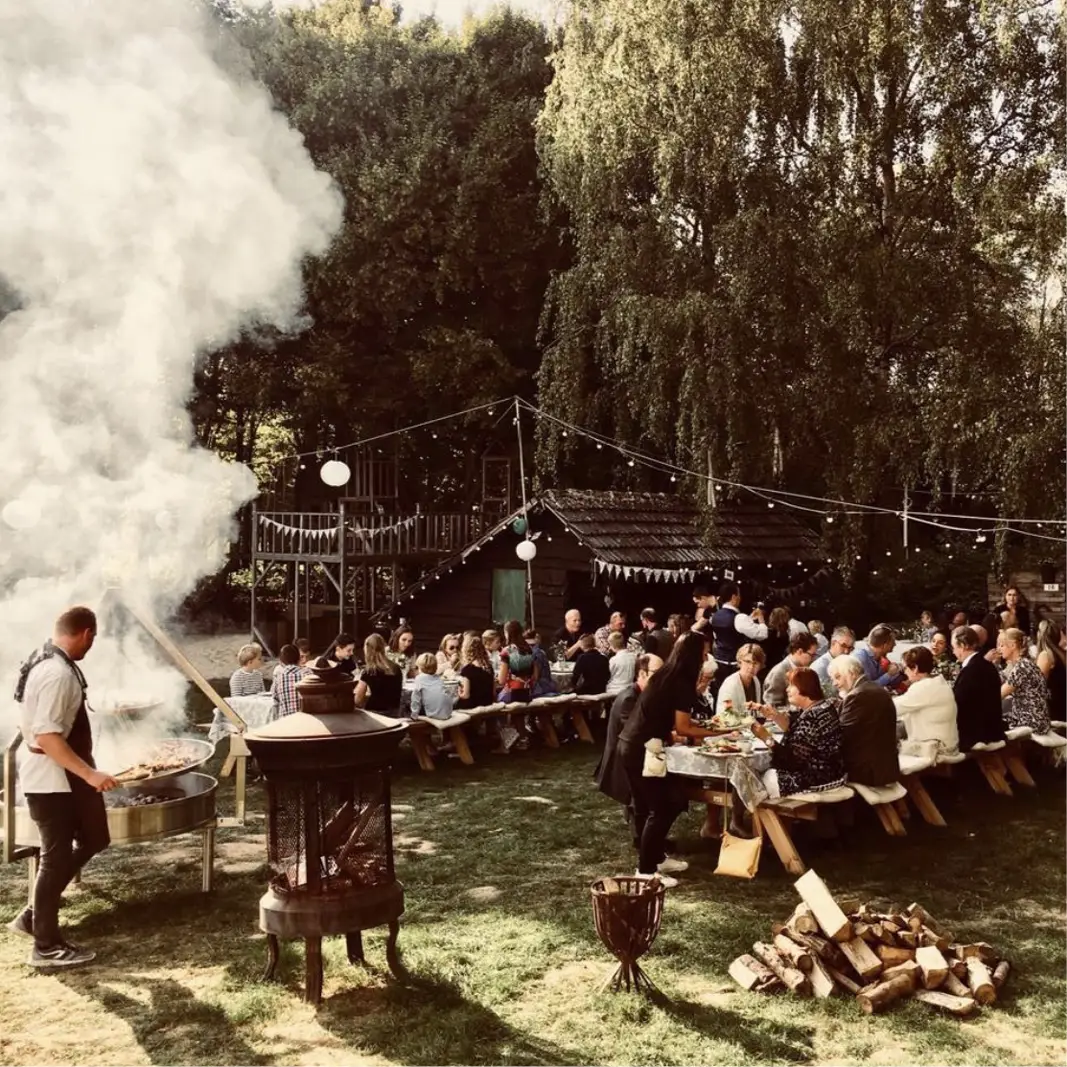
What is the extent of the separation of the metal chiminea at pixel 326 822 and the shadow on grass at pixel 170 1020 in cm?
47

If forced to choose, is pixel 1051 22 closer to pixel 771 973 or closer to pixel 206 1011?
pixel 771 973

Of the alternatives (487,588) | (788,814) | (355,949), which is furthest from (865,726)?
(487,588)

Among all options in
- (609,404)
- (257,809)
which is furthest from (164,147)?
(257,809)

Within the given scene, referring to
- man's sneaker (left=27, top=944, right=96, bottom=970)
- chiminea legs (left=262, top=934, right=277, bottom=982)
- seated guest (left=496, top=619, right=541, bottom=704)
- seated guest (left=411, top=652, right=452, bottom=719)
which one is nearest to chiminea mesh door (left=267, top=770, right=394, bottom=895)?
chiminea legs (left=262, top=934, right=277, bottom=982)

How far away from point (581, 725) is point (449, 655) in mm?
1953

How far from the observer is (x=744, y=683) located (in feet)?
31.6

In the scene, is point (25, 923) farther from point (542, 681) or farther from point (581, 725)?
point (581, 725)

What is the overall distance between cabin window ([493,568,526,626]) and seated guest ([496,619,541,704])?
6.49 meters

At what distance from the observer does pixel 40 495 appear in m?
20.5

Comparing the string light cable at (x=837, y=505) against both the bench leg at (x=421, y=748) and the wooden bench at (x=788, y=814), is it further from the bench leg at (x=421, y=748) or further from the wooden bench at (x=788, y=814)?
the bench leg at (x=421, y=748)

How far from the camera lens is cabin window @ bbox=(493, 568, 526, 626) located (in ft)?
64.5

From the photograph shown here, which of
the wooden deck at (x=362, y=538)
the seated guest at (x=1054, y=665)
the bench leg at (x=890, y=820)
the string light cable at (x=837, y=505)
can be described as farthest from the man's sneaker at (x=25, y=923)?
the wooden deck at (x=362, y=538)

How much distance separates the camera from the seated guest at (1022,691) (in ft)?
34.5

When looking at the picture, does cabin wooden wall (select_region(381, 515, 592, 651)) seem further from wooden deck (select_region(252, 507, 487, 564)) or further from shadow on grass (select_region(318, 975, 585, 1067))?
shadow on grass (select_region(318, 975, 585, 1067))
